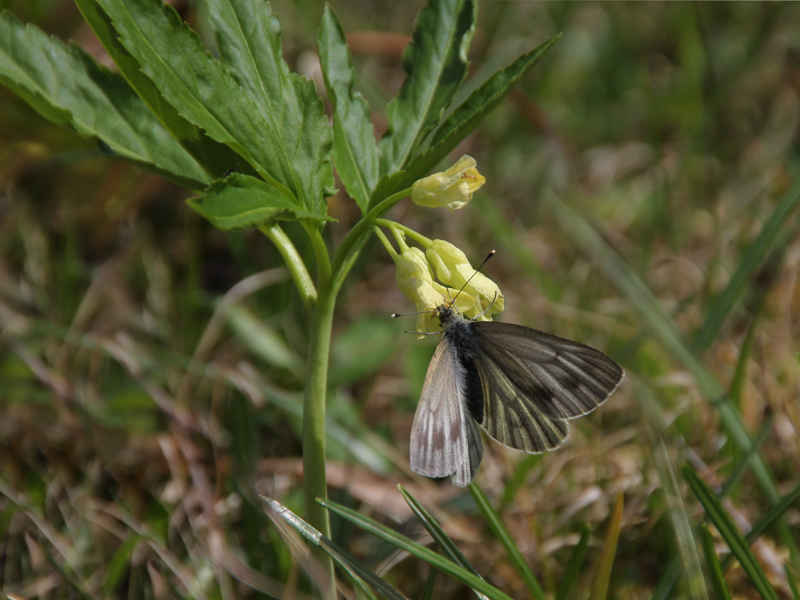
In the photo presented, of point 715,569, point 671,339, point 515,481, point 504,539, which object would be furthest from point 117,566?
point 671,339

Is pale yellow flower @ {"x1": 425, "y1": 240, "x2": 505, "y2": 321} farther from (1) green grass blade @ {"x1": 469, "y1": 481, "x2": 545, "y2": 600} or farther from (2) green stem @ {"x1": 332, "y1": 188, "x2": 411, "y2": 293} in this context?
(1) green grass blade @ {"x1": 469, "y1": 481, "x2": 545, "y2": 600}

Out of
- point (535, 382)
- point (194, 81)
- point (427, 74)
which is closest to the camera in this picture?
point (194, 81)

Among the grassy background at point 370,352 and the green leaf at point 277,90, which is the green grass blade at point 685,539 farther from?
the green leaf at point 277,90

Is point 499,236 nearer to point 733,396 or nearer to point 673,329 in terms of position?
point 673,329

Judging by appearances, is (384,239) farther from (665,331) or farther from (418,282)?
(665,331)

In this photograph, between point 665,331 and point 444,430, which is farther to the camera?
point 665,331

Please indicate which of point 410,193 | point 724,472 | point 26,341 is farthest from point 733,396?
point 26,341

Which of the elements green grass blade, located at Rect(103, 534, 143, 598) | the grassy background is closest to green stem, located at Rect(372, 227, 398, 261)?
the grassy background

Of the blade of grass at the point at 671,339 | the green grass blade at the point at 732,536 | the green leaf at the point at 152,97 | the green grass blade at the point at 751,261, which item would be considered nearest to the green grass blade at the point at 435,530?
the green grass blade at the point at 732,536
